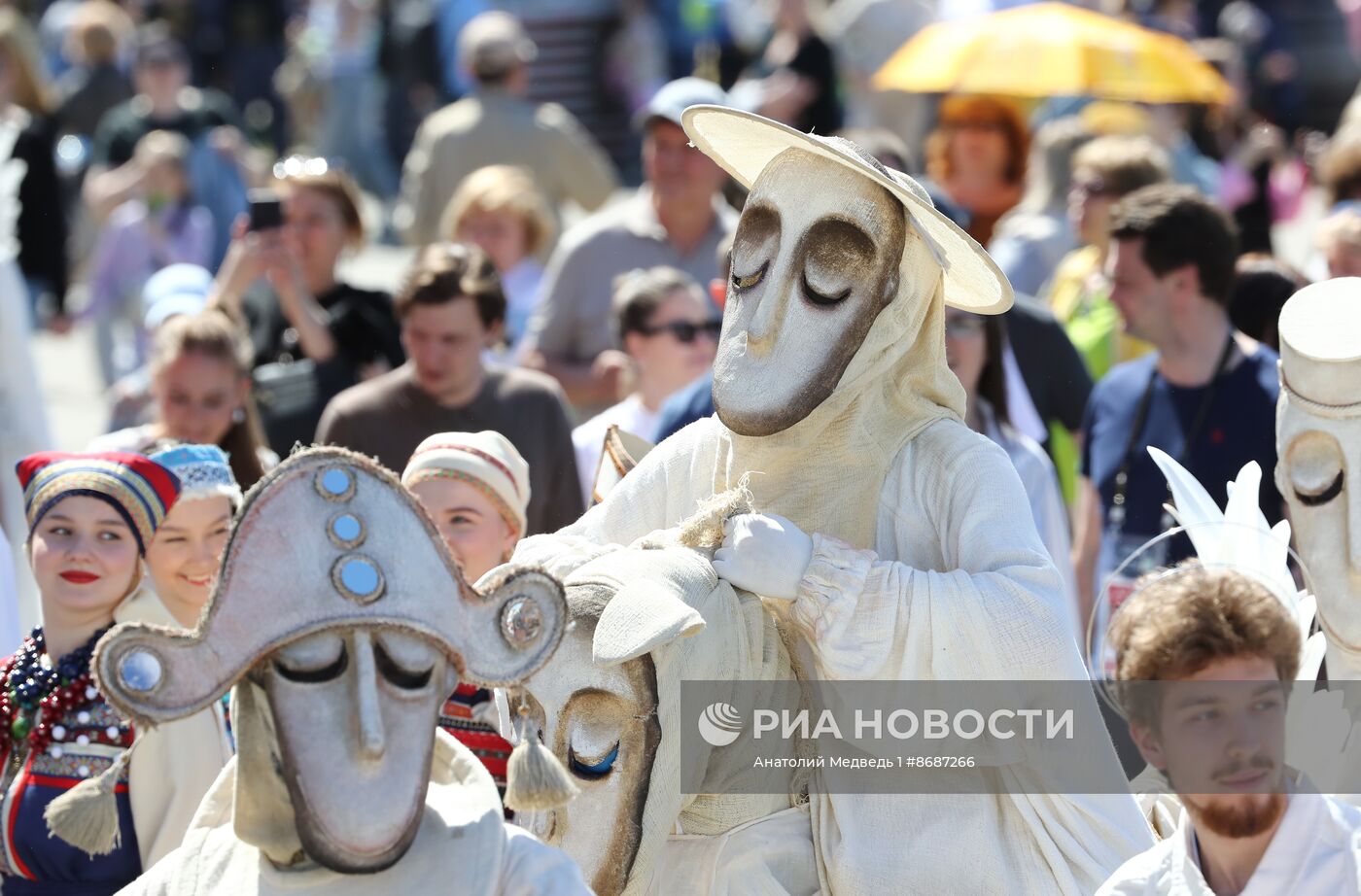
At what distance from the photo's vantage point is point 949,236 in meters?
3.99

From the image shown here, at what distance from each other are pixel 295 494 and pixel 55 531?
1.73m

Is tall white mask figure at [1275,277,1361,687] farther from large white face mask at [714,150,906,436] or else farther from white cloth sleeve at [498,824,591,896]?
white cloth sleeve at [498,824,591,896]

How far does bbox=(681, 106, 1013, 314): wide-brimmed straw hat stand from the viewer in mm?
3910

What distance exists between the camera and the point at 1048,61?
930 cm

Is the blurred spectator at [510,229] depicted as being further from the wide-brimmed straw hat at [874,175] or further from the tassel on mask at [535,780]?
the tassel on mask at [535,780]

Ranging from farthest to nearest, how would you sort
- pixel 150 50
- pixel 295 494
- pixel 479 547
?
pixel 150 50 < pixel 479 547 < pixel 295 494

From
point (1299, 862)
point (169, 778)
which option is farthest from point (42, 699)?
point (1299, 862)

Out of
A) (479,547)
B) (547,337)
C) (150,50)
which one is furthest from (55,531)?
(150,50)

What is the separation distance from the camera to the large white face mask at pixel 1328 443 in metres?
4.35

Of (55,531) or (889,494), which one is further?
(55,531)

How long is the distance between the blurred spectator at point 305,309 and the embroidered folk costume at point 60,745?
261cm

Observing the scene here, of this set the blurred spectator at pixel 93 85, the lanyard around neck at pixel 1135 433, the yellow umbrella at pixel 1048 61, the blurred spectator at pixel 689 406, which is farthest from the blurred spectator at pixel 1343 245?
the blurred spectator at pixel 93 85

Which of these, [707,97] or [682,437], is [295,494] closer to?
[682,437]

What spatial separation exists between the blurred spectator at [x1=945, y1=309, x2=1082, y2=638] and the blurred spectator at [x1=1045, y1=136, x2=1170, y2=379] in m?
1.39
